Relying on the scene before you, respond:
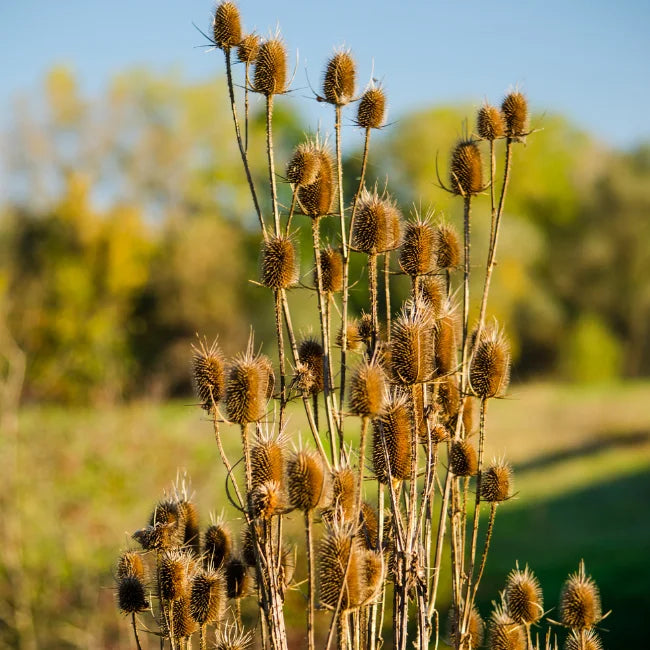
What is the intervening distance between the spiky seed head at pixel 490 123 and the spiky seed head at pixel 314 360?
0.81 meters

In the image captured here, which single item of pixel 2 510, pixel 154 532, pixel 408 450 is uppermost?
pixel 2 510

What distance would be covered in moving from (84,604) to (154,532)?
7656mm

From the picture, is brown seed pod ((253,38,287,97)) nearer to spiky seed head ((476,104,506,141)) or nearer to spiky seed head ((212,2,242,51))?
spiky seed head ((212,2,242,51))

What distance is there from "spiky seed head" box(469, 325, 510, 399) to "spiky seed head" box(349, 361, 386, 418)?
48cm

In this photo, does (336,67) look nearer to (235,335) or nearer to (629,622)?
(629,622)

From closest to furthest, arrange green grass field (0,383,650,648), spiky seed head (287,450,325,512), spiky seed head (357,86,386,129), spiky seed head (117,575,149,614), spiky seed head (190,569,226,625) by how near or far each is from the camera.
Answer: spiky seed head (287,450,325,512), spiky seed head (190,569,226,625), spiky seed head (117,575,149,614), spiky seed head (357,86,386,129), green grass field (0,383,650,648)

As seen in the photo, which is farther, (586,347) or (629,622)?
(586,347)

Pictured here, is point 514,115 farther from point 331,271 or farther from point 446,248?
point 331,271

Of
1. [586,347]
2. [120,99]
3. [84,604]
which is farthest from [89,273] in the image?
[84,604]

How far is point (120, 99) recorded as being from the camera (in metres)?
32.2

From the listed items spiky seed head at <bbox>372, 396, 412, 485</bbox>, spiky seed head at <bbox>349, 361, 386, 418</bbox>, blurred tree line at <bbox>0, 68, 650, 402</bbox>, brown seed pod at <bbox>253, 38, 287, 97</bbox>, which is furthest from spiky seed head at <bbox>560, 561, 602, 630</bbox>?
blurred tree line at <bbox>0, 68, 650, 402</bbox>

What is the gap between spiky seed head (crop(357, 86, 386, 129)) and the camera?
7.73ft

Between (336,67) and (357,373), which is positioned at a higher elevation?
(336,67)

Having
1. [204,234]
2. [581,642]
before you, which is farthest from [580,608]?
[204,234]
